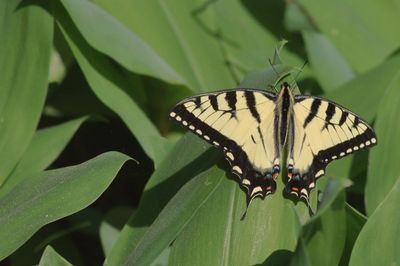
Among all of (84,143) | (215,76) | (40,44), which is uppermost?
(40,44)

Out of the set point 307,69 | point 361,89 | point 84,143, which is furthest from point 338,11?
point 84,143

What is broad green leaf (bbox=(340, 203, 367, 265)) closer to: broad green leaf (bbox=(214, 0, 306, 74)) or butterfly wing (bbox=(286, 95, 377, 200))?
butterfly wing (bbox=(286, 95, 377, 200))

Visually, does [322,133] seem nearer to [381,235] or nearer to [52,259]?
[381,235]

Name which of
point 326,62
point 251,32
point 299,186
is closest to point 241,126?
point 299,186

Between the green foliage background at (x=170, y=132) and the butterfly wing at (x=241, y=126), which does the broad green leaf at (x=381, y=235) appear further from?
the butterfly wing at (x=241, y=126)

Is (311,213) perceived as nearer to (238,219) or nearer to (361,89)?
(238,219)

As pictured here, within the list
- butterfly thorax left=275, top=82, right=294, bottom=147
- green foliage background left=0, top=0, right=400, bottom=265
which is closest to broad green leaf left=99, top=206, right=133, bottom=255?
green foliage background left=0, top=0, right=400, bottom=265
